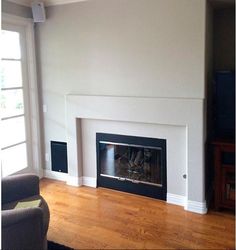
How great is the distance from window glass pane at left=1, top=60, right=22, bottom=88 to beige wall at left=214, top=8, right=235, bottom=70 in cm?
246

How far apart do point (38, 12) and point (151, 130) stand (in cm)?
203

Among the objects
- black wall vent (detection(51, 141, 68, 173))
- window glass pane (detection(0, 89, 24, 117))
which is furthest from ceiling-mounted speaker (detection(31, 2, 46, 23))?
black wall vent (detection(51, 141, 68, 173))

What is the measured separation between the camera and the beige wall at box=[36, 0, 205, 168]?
277 centimetres

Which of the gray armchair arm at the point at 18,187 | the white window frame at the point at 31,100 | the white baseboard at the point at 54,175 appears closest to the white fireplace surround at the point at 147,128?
the white baseboard at the point at 54,175

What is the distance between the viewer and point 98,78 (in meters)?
3.33

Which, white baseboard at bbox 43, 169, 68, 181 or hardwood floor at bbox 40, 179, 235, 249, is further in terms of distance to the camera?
white baseboard at bbox 43, 169, 68, 181

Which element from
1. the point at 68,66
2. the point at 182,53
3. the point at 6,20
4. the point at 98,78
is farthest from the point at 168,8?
the point at 6,20

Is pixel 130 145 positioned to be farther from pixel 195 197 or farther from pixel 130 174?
pixel 195 197

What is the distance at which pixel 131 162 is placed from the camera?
11.2ft

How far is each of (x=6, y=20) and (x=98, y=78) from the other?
4.17ft

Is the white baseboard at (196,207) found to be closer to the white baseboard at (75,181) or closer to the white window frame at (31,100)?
the white baseboard at (75,181)

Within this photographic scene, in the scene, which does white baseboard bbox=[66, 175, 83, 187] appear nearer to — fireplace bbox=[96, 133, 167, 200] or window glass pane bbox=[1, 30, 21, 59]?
fireplace bbox=[96, 133, 167, 200]

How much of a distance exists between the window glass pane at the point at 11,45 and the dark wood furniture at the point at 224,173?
2604mm

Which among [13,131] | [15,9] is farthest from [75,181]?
[15,9]
